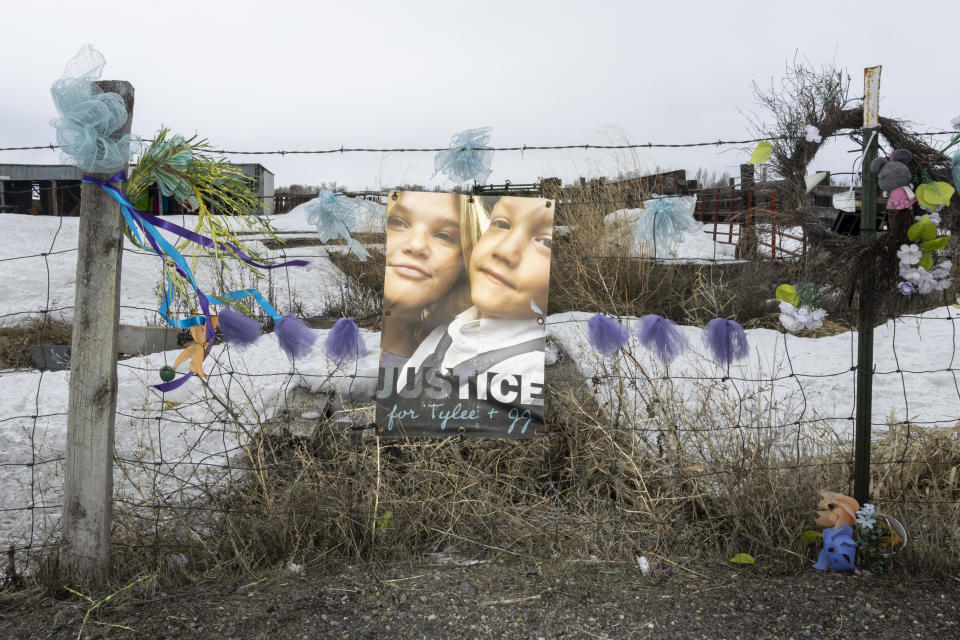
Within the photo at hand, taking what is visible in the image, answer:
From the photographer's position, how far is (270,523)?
277 centimetres

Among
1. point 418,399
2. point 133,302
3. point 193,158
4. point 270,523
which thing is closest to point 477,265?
point 418,399

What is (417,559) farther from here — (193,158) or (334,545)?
(193,158)

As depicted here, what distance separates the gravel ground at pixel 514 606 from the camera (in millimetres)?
2268

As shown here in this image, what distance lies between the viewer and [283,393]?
4520 mm

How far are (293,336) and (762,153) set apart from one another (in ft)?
6.51

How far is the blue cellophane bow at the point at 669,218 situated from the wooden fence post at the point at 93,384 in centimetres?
200

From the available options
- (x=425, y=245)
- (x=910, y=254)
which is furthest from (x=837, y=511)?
(x=425, y=245)

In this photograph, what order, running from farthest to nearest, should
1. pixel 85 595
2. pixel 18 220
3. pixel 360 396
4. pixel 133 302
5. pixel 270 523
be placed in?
pixel 18 220
pixel 133 302
pixel 360 396
pixel 270 523
pixel 85 595

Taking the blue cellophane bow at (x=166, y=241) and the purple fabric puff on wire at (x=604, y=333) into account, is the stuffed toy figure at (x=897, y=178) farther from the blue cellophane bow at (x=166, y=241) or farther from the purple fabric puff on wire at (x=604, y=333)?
the blue cellophane bow at (x=166, y=241)

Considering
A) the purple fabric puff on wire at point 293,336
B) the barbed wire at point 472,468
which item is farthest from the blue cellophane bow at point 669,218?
the purple fabric puff on wire at point 293,336

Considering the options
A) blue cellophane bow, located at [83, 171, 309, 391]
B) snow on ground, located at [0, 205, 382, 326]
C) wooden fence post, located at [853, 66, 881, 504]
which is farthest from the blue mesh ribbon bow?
snow on ground, located at [0, 205, 382, 326]

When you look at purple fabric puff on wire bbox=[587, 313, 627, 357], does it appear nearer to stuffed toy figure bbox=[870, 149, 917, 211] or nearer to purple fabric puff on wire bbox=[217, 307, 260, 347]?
stuffed toy figure bbox=[870, 149, 917, 211]

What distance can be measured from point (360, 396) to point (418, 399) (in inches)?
61.2

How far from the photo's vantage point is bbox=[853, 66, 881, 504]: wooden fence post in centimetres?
265
